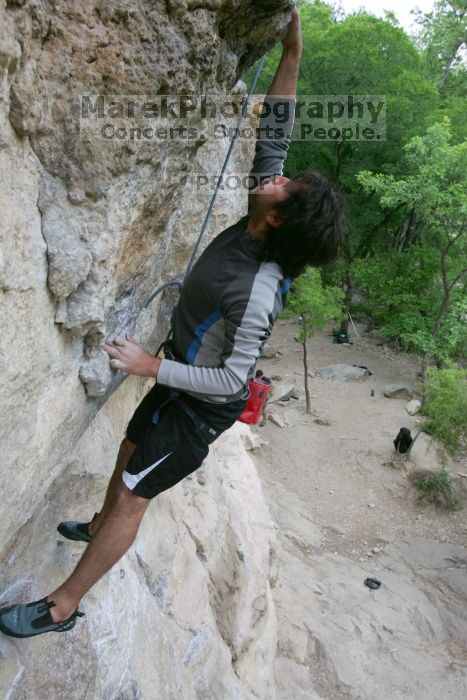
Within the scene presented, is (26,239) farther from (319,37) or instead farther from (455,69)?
(455,69)

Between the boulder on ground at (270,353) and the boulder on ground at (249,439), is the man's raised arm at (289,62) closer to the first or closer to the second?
the boulder on ground at (249,439)

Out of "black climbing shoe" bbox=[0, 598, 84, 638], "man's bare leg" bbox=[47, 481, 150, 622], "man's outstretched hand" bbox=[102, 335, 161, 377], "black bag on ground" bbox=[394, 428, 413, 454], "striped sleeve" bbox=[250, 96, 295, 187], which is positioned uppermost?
"striped sleeve" bbox=[250, 96, 295, 187]

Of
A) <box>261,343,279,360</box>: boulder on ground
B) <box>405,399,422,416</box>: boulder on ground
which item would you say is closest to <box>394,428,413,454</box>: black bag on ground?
<box>405,399,422,416</box>: boulder on ground

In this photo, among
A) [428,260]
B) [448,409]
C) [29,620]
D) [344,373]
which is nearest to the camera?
[29,620]

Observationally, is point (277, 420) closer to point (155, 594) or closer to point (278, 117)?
point (155, 594)

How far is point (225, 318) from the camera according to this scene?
8.02 ft

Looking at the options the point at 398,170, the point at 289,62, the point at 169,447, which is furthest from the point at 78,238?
the point at 398,170

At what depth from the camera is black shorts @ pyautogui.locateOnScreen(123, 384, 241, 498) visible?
8.64 ft

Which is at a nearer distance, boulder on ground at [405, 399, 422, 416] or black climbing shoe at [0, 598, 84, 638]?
black climbing shoe at [0, 598, 84, 638]

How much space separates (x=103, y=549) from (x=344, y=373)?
14.0 m

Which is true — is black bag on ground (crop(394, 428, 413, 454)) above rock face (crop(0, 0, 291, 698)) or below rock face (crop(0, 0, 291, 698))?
below

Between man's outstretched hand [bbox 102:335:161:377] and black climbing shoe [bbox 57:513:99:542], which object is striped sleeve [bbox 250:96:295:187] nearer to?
man's outstretched hand [bbox 102:335:161:377]

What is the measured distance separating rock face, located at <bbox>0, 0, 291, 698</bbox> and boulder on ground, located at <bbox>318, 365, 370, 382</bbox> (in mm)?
12721

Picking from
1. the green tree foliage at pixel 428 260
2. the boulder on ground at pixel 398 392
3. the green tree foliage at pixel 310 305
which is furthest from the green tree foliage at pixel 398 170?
the green tree foliage at pixel 310 305
